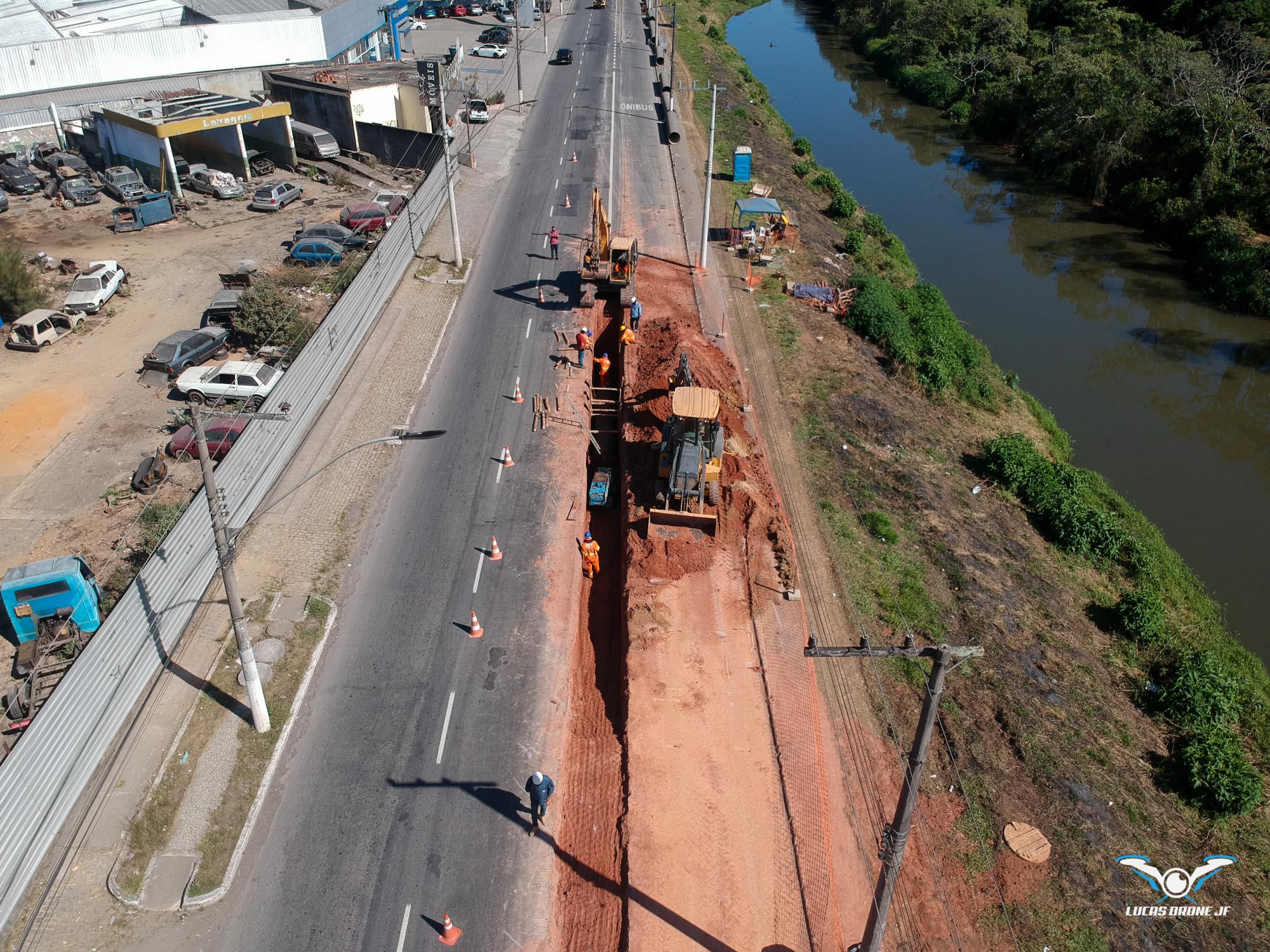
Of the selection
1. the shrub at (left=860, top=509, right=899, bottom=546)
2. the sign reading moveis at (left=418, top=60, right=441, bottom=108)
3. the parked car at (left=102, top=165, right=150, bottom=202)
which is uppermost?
the sign reading moveis at (left=418, top=60, right=441, bottom=108)

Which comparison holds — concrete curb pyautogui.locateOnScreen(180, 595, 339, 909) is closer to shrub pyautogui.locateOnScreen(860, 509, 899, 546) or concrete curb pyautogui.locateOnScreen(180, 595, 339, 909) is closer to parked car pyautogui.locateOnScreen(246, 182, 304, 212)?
shrub pyautogui.locateOnScreen(860, 509, 899, 546)

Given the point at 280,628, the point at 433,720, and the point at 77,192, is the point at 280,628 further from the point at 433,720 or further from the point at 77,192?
the point at 77,192

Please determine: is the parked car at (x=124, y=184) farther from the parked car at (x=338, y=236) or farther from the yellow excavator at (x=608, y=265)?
the yellow excavator at (x=608, y=265)

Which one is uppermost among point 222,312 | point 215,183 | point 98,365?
point 215,183

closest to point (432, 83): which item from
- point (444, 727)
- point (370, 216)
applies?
point (370, 216)

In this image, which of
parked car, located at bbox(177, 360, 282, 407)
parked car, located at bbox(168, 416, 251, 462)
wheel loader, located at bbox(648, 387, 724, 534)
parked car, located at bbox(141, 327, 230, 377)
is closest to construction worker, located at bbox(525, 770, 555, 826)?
wheel loader, located at bbox(648, 387, 724, 534)

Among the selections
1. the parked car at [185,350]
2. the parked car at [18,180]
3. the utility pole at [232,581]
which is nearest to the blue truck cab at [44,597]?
the utility pole at [232,581]

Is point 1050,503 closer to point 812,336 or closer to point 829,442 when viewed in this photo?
point 829,442
